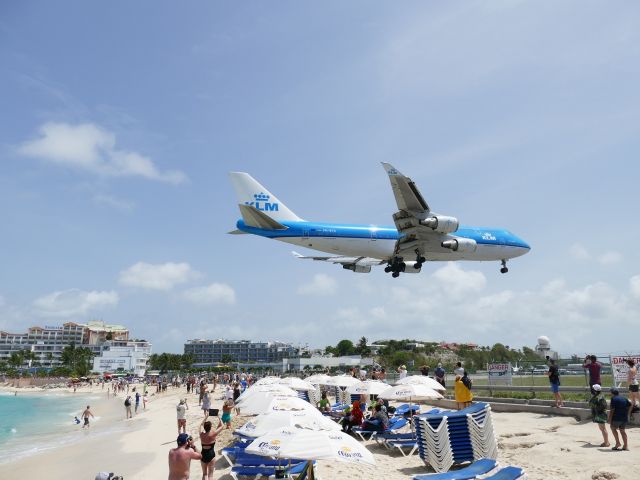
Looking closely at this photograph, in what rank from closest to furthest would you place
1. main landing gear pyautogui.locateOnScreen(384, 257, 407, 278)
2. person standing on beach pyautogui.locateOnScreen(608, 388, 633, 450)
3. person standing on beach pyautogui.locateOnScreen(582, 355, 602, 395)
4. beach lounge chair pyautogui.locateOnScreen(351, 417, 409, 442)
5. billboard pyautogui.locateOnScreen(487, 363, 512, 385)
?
person standing on beach pyautogui.locateOnScreen(608, 388, 633, 450)
beach lounge chair pyautogui.locateOnScreen(351, 417, 409, 442)
person standing on beach pyautogui.locateOnScreen(582, 355, 602, 395)
billboard pyautogui.locateOnScreen(487, 363, 512, 385)
main landing gear pyautogui.locateOnScreen(384, 257, 407, 278)

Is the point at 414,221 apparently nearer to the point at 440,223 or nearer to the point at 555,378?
the point at 440,223

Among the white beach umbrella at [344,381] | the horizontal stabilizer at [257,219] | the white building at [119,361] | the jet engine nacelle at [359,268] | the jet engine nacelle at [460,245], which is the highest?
the horizontal stabilizer at [257,219]

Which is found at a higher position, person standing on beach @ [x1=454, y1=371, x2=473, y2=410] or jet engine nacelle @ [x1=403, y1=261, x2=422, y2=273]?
jet engine nacelle @ [x1=403, y1=261, x2=422, y2=273]

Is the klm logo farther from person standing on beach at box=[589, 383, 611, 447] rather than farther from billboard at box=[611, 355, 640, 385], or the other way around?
person standing on beach at box=[589, 383, 611, 447]

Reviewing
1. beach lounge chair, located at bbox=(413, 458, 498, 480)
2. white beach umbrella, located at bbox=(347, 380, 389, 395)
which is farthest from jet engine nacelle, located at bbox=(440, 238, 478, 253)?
beach lounge chair, located at bbox=(413, 458, 498, 480)

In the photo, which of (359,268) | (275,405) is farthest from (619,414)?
(359,268)

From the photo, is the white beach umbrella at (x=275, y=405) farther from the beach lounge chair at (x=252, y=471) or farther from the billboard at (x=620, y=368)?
the billboard at (x=620, y=368)

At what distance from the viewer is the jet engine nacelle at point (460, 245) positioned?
92.5 feet

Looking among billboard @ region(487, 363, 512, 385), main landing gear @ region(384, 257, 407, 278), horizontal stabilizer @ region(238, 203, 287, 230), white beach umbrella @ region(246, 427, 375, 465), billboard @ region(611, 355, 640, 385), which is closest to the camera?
white beach umbrella @ region(246, 427, 375, 465)

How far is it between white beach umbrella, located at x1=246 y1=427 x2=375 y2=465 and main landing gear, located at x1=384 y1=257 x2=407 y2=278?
924 inches

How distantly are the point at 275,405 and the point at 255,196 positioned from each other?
20557 mm

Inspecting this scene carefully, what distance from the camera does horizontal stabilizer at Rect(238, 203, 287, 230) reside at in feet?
86.2

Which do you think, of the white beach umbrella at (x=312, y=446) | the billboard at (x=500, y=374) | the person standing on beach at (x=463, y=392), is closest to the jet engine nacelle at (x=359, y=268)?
the billboard at (x=500, y=374)

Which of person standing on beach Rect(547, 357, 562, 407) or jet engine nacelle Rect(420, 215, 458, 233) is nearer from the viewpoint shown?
→ person standing on beach Rect(547, 357, 562, 407)
